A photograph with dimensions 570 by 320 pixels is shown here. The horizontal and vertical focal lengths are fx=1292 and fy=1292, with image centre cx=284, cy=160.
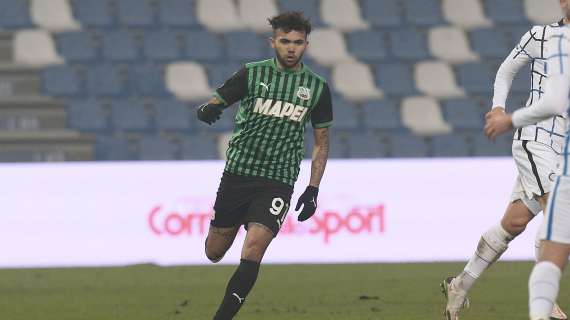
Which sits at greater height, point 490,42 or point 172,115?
point 490,42

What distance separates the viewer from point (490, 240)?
838 centimetres

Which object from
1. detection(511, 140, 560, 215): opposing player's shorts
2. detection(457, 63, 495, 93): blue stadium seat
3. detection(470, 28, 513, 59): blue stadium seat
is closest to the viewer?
detection(511, 140, 560, 215): opposing player's shorts

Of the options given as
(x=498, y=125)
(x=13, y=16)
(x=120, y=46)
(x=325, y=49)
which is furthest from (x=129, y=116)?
(x=498, y=125)

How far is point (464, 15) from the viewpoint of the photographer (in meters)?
23.0

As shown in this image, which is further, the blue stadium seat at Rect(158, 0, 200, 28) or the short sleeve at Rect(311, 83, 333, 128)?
the blue stadium seat at Rect(158, 0, 200, 28)

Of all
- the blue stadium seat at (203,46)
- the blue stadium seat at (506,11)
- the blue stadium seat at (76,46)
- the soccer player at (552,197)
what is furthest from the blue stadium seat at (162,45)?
the soccer player at (552,197)

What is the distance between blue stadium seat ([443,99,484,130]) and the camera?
21.0 meters

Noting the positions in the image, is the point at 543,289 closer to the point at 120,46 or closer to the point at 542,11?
the point at 120,46

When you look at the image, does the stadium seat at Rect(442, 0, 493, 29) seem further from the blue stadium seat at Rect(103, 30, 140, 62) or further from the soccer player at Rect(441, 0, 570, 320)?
the soccer player at Rect(441, 0, 570, 320)

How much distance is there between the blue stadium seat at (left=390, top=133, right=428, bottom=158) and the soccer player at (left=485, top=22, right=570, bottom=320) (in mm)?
14275

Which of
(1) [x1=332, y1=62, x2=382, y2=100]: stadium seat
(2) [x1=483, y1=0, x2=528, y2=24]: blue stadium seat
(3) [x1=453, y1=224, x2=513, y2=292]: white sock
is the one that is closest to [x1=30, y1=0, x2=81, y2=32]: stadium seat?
(1) [x1=332, y1=62, x2=382, y2=100]: stadium seat

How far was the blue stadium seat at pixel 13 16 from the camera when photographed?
21.2 m

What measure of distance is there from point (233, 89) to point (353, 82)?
13.6m

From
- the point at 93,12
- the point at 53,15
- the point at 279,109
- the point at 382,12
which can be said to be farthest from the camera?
the point at 382,12
